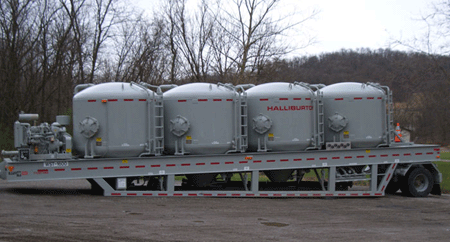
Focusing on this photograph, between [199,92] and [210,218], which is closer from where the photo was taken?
[210,218]

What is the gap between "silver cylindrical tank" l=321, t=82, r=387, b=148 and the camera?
13.1 m

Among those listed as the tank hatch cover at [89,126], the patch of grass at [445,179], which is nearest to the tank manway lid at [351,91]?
the patch of grass at [445,179]

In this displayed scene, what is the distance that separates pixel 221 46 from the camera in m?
28.4

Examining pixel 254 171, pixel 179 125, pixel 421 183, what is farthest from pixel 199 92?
pixel 421 183

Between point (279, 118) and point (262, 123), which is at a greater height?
point (279, 118)

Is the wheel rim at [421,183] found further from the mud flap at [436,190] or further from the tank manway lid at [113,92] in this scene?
the tank manway lid at [113,92]

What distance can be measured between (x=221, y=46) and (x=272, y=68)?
333 cm

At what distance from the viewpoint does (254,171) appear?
40.4ft

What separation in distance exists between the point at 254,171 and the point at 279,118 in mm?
1502

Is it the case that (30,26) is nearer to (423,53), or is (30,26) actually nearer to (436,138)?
(423,53)

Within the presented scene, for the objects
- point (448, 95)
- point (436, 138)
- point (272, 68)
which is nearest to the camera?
point (448, 95)

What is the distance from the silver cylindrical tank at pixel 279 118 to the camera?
1253cm

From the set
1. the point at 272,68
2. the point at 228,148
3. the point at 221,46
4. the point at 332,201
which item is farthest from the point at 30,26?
the point at 332,201

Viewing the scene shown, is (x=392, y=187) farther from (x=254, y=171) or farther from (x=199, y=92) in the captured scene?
(x=199, y=92)
